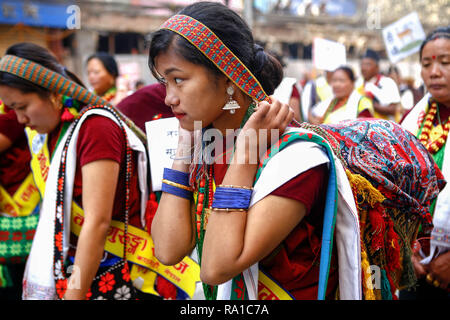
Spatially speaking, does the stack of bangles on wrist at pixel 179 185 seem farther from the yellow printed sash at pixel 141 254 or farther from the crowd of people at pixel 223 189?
the yellow printed sash at pixel 141 254

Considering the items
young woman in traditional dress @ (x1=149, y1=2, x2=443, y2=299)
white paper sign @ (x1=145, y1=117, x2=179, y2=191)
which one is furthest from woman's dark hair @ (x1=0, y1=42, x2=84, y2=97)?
young woman in traditional dress @ (x1=149, y1=2, x2=443, y2=299)

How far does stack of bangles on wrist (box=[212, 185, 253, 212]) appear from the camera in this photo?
4.10 feet

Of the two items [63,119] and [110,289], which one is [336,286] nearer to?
[110,289]

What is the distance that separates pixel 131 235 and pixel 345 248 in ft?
4.03

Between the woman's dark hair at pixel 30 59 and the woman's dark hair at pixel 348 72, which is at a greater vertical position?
the woman's dark hair at pixel 348 72

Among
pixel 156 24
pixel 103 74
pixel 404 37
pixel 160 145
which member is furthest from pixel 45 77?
pixel 156 24

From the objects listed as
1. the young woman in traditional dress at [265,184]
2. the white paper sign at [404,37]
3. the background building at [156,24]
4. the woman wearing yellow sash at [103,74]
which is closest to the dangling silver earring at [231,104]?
the young woman in traditional dress at [265,184]

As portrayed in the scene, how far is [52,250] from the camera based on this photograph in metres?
2.00

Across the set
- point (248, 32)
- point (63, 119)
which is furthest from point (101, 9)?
point (248, 32)

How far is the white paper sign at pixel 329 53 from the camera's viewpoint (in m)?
5.61

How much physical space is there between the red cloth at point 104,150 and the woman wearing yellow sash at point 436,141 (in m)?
1.54

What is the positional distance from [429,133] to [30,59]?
228 centimetres

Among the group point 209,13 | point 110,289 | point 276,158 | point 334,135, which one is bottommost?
point 110,289

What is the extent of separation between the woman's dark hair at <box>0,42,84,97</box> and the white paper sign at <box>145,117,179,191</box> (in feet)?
1.87
